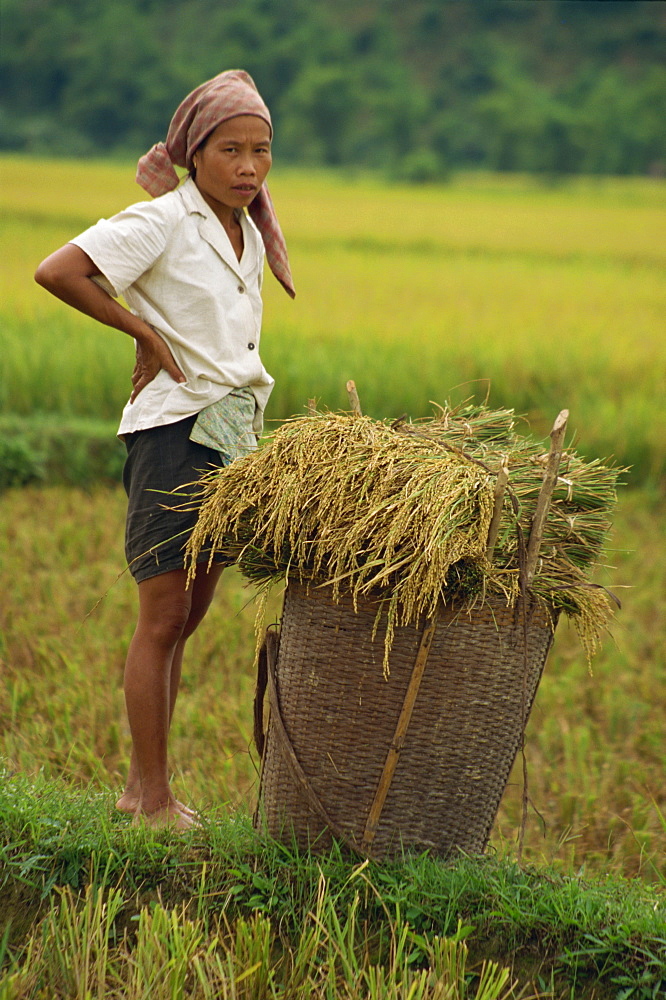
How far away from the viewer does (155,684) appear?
2365mm

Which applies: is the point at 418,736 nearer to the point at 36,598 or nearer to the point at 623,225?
the point at 36,598

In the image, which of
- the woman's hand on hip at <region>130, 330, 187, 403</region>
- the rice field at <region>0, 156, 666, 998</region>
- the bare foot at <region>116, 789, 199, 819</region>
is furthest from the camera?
the rice field at <region>0, 156, 666, 998</region>

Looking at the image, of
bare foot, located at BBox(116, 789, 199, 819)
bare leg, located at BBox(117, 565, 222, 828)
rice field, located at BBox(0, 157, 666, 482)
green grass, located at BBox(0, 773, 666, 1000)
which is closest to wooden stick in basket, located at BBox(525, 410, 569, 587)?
green grass, located at BBox(0, 773, 666, 1000)

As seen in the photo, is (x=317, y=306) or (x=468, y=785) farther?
(x=317, y=306)

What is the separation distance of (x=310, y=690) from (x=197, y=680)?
4.71 feet

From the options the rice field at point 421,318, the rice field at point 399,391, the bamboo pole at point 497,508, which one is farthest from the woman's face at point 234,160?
the rice field at point 421,318

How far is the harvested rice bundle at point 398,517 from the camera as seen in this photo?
2.00 metres

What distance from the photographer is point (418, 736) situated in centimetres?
214

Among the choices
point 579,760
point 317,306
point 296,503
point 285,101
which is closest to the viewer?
point 296,503

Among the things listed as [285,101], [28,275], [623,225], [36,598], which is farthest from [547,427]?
[285,101]

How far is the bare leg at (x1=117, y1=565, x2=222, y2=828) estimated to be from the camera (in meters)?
2.36

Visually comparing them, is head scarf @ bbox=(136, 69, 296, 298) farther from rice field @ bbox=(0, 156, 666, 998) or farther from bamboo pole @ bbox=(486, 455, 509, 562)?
bamboo pole @ bbox=(486, 455, 509, 562)

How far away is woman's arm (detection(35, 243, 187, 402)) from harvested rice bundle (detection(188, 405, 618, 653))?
0.98ft

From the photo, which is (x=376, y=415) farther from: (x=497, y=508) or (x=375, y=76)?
(x=375, y=76)
